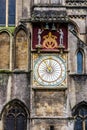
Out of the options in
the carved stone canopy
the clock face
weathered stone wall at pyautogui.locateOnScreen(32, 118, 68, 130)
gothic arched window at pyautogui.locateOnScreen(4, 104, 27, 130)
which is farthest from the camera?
the carved stone canopy

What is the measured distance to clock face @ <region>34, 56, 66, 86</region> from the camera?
31891 mm

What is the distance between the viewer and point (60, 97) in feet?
104

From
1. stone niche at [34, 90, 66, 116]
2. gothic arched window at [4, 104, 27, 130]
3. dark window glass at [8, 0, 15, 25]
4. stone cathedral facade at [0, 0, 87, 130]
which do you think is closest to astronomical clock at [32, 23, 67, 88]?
stone cathedral facade at [0, 0, 87, 130]

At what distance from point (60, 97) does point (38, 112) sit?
1.48 meters

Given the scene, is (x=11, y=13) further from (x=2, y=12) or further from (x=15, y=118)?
(x=15, y=118)

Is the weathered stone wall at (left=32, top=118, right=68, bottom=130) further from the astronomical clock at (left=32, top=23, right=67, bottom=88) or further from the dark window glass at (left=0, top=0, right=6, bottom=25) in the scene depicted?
the dark window glass at (left=0, top=0, right=6, bottom=25)

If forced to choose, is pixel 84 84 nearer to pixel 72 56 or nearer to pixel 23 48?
pixel 72 56

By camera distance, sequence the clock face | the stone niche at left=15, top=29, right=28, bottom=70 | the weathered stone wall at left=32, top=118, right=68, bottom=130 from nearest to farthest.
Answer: the weathered stone wall at left=32, top=118, right=68, bottom=130
the clock face
the stone niche at left=15, top=29, right=28, bottom=70

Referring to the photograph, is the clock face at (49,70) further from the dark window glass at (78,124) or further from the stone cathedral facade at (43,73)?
the dark window glass at (78,124)

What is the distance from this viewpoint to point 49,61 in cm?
3219

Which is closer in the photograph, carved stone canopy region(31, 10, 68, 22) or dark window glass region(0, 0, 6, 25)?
carved stone canopy region(31, 10, 68, 22)

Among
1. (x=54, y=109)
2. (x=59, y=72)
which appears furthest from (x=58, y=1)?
(x=54, y=109)

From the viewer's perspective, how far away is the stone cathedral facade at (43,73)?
1238 inches

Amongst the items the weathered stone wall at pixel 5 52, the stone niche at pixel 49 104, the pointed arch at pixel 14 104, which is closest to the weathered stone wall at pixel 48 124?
the stone niche at pixel 49 104
